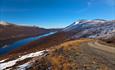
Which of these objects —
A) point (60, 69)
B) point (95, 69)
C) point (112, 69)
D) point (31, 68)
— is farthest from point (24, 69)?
point (112, 69)

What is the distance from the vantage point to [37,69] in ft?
61.2

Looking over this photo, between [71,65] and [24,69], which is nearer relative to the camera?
[71,65]

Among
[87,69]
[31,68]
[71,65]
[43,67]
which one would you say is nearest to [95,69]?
[87,69]

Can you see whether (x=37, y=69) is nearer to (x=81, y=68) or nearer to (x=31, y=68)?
A: (x=31, y=68)

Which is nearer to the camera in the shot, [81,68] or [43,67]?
[81,68]

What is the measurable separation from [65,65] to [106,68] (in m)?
5.06

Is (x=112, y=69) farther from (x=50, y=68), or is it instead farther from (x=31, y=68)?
(x=31, y=68)

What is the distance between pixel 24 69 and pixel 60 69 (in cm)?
657

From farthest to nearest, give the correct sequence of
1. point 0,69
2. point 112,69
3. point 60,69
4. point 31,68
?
point 0,69
point 31,68
point 60,69
point 112,69

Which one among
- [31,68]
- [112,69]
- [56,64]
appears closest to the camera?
[112,69]

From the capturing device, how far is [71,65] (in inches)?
670

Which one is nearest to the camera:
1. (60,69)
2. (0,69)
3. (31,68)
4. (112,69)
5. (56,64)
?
(112,69)

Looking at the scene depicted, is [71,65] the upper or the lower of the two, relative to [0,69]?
upper

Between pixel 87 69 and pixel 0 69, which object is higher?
pixel 87 69
